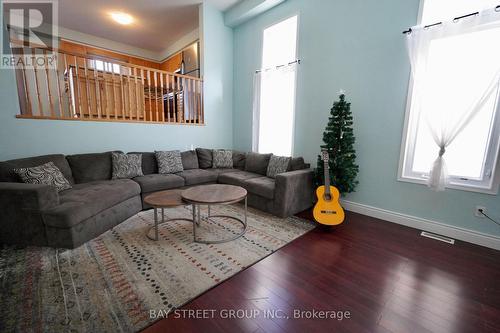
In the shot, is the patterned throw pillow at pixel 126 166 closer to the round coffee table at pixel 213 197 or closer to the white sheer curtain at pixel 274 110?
the round coffee table at pixel 213 197

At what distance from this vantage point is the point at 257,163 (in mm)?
3848

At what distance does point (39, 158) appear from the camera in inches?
104

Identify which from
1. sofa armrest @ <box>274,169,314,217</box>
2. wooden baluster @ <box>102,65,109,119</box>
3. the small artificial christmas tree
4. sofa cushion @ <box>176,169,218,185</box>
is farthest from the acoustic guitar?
wooden baluster @ <box>102,65,109,119</box>

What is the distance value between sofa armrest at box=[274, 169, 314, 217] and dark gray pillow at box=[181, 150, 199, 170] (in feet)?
6.21

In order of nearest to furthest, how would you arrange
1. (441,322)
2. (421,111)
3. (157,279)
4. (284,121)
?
(441,322) < (157,279) < (421,111) < (284,121)

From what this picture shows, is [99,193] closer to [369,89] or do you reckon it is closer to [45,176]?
[45,176]

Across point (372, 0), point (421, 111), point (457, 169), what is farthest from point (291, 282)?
point (372, 0)

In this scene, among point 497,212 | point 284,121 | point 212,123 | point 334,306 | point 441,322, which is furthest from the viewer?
point 212,123

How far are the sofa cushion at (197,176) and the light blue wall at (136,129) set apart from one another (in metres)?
0.86

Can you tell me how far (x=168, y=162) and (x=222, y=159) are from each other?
1.04 metres

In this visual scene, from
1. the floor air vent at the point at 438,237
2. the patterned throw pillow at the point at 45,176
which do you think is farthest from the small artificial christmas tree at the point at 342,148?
the patterned throw pillow at the point at 45,176

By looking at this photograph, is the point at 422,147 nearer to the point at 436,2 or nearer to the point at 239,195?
the point at 436,2

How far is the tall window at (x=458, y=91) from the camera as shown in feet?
6.74

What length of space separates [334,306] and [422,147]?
2.19 metres
